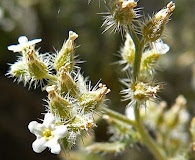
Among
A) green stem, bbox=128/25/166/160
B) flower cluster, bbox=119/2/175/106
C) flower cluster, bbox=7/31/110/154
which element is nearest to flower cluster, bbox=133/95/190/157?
green stem, bbox=128/25/166/160

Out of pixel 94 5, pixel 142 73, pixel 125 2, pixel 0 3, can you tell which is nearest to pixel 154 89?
pixel 142 73

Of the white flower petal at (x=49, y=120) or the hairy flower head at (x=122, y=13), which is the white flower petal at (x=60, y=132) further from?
the hairy flower head at (x=122, y=13)

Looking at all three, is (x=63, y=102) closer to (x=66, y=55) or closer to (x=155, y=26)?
(x=66, y=55)

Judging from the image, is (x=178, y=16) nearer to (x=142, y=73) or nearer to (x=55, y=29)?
(x=55, y=29)

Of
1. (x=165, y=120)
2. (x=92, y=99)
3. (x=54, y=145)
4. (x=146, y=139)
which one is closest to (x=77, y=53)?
(x=165, y=120)

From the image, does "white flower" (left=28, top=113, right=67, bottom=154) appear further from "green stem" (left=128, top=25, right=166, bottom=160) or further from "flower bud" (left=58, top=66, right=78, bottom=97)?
"green stem" (left=128, top=25, right=166, bottom=160)
